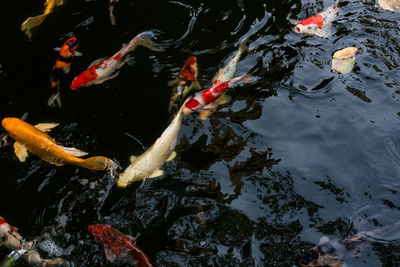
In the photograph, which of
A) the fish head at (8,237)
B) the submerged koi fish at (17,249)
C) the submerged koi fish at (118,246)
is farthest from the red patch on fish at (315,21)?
the fish head at (8,237)

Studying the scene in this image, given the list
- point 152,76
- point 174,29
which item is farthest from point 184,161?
point 174,29

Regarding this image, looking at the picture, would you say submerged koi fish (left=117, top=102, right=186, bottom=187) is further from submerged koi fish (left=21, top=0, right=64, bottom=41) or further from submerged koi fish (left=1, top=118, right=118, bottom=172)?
submerged koi fish (left=21, top=0, right=64, bottom=41)

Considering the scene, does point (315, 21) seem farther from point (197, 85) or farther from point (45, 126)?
point (45, 126)

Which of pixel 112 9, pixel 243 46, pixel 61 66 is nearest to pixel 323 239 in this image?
pixel 243 46

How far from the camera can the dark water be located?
316cm

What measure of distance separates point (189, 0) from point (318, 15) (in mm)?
2347

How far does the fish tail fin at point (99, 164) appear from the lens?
3.48m

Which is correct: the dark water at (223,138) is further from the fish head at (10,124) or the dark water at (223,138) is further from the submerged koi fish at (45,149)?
the fish head at (10,124)

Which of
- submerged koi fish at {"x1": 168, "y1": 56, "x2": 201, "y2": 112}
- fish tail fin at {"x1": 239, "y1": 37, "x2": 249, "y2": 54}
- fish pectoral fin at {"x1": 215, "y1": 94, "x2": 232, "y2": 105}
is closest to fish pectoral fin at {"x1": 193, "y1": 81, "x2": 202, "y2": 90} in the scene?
submerged koi fish at {"x1": 168, "y1": 56, "x2": 201, "y2": 112}

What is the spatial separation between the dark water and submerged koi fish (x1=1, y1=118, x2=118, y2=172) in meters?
0.19

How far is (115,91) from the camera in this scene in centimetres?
469

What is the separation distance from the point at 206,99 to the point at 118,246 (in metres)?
1.95

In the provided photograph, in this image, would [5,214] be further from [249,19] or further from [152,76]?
[249,19]

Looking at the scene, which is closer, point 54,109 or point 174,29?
point 54,109
